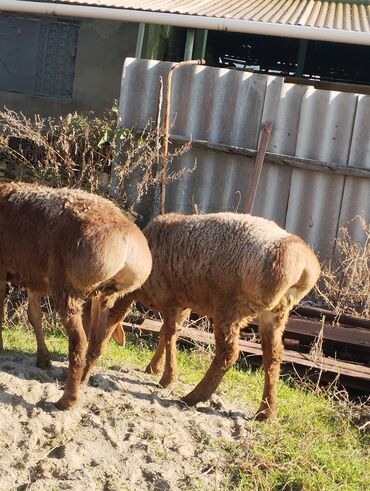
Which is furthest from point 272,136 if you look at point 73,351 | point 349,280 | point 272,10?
point 73,351

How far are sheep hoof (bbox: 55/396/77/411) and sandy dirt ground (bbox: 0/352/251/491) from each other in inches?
1.8

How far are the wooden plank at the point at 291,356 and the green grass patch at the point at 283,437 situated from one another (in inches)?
8.0

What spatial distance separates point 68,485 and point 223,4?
9.33m

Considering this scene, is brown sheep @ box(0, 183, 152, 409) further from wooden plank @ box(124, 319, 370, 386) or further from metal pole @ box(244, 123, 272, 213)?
metal pole @ box(244, 123, 272, 213)

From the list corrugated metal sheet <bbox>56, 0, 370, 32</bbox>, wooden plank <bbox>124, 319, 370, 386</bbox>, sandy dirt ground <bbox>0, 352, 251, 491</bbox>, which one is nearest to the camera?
sandy dirt ground <bbox>0, 352, 251, 491</bbox>

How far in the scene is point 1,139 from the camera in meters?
9.48

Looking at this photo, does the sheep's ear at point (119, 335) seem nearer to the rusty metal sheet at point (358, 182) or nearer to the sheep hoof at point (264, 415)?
the sheep hoof at point (264, 415)

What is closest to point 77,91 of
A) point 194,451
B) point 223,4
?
point 223,4

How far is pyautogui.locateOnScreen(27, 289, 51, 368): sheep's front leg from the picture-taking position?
6598mm

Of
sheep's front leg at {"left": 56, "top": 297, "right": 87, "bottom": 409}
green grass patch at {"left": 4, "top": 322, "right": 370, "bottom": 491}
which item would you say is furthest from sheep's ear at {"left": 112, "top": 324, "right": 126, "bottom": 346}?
sheep's front leg at {"left": 56, "top": 297, "right": 87, "bottom": 409}

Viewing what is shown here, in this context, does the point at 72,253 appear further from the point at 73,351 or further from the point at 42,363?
the point at 42,363

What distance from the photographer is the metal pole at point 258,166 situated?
952 centimetres

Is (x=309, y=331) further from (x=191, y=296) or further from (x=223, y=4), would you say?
(x=223, y=4)

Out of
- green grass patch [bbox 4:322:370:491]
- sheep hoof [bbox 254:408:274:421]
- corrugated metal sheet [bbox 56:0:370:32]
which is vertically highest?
corrugated metal sheet [bbox 56:0:370:32]
